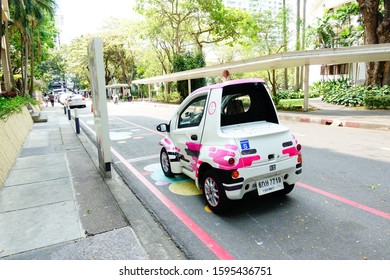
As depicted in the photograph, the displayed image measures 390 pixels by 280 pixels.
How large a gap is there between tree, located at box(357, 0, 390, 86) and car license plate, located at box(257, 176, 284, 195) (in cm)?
1764

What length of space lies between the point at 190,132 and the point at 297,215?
6.50 feet

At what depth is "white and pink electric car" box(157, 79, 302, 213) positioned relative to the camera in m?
3.66

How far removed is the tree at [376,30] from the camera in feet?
55.5

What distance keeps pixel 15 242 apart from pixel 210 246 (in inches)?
93.9

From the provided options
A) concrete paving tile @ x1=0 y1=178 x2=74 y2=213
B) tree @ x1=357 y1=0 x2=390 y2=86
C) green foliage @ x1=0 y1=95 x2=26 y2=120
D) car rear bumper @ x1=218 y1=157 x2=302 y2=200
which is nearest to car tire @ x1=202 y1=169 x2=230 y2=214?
car rear bumper @ x1=218 y1=157 x2=302 y2=200

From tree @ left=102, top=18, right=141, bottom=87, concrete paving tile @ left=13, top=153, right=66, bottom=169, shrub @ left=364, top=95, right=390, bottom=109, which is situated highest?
tree @ left=102, top=18, right=141, bottom=87

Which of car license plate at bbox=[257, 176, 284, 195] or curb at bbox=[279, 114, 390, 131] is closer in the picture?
car license plate at bbox=[257, 176, 284, 195]

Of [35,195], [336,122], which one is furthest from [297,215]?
[336,122]

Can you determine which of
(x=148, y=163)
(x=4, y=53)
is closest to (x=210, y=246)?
(x=148, y=163)

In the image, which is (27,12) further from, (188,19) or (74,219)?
Answer: (74,219)

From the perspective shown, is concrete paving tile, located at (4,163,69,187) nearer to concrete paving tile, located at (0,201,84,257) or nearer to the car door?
concrete paving tile, located at (0,201,84,257)

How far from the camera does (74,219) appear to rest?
4.05 meters

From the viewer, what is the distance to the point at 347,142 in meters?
8.45

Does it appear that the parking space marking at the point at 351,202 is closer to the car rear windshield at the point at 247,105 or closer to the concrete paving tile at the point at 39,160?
the car rear windshield at the point at 247,105
